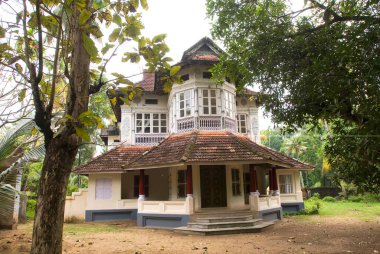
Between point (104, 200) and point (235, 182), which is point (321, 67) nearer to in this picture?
point (235, 182)

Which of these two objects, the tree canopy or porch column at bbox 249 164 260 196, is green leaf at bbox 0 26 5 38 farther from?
porch column at bbox 249 164 260 196

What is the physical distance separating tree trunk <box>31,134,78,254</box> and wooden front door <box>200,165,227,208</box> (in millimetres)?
10986

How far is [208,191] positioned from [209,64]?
587cm

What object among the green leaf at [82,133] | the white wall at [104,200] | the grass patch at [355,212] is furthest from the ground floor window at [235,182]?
the green leaf at [82,133]

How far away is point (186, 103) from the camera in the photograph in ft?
48.3

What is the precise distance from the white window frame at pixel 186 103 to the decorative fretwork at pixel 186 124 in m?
0.23

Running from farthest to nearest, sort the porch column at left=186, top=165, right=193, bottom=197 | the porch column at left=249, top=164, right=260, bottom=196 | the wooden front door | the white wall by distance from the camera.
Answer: the white wall, the wooden front door, the porch column at left=249, top=164, right=260, bottom=196, the porch column at left=186, top=165, right=193, bottom=197

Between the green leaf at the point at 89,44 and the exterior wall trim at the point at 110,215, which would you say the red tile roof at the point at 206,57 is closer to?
the exterior wall trim at the point at 110,215

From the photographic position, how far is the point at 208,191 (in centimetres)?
1363

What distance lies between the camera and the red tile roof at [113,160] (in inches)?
591

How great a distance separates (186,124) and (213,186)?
319 centimetres

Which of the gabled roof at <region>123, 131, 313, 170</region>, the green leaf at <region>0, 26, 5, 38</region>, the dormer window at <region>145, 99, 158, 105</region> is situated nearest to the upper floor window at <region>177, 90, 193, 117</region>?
the gabled roof at <region>123, 131, 313, 170</region>

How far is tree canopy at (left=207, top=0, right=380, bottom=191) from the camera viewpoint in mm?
4824

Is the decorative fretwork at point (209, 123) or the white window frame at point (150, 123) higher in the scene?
the white window frame at point (150, 123)
